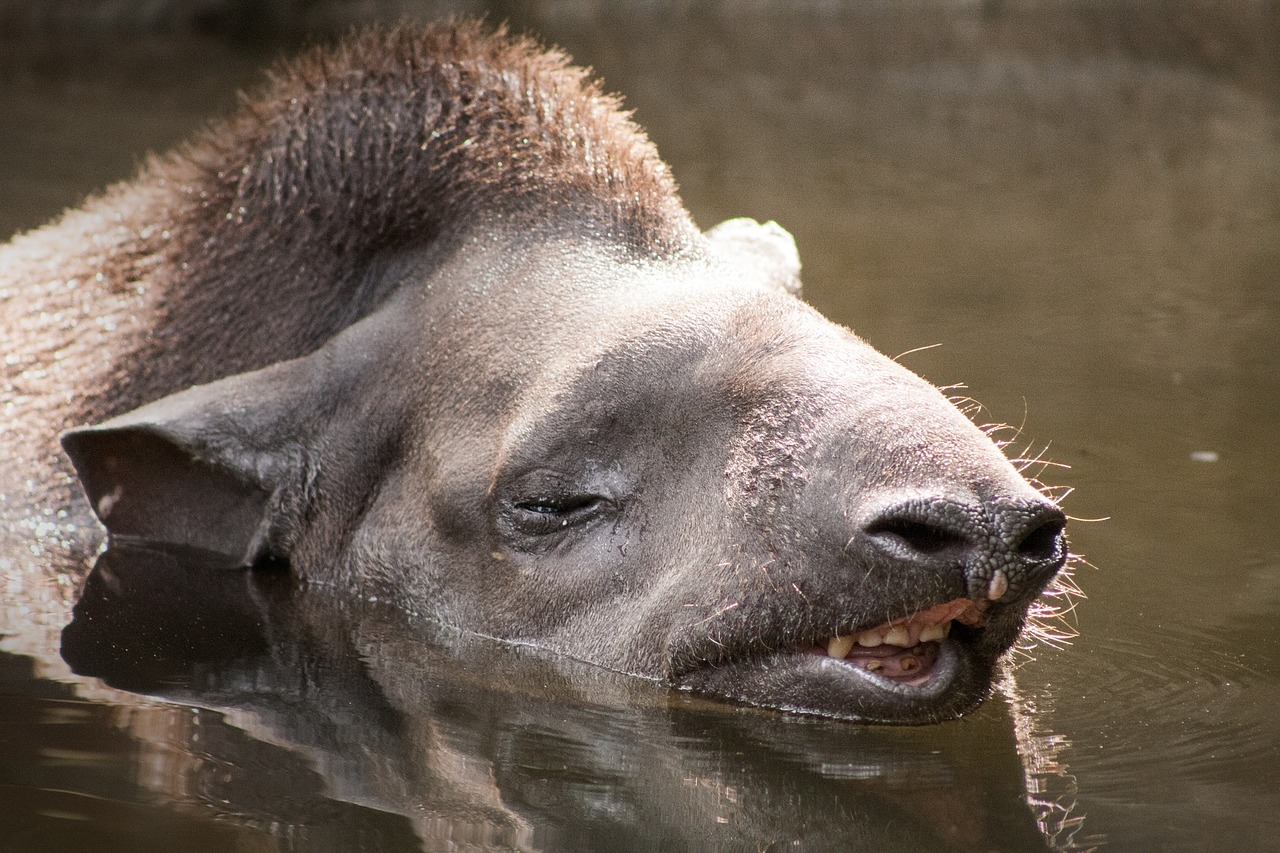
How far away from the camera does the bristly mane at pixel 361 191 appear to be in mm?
6348

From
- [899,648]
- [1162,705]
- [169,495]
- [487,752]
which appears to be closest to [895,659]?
[899,648]

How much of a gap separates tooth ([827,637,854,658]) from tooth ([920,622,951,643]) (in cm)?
19

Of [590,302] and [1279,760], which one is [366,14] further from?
Answer: [1279,760]

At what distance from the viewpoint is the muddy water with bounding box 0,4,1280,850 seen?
13.8 ft

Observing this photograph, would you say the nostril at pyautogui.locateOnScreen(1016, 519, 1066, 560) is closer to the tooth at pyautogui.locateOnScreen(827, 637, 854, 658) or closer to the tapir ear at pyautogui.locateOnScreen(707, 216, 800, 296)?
the tooth at pyautogui.locateOnScreen(827, 637, 854, 658)

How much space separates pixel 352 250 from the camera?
644 centimetres

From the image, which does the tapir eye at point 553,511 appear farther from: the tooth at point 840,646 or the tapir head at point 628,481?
the tooth at point 840,646

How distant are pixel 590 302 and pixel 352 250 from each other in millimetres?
1046

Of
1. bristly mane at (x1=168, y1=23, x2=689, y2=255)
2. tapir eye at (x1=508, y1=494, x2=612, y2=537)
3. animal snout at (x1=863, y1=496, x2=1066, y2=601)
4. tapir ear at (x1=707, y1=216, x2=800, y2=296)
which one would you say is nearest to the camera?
animal snout at (x1=863, y1=496, x2=1066, y2=601)

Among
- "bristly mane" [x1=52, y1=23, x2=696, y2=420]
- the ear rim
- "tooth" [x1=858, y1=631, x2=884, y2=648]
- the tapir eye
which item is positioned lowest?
"tooth" [x1=858, y1=631, x2=884, y2=648]

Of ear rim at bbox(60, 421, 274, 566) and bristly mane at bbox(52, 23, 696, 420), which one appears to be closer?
ear rim at bbox(60, 421, 274, 566)

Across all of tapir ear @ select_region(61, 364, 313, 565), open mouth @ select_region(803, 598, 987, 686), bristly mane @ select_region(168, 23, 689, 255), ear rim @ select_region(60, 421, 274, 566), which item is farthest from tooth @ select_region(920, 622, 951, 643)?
ear rim @ select_region(60, 421, 274, 566)

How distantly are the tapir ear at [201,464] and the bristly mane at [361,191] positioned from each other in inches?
12.7

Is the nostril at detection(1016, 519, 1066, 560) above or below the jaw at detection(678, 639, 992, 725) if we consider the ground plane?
above
